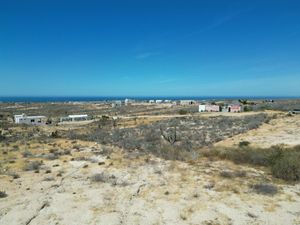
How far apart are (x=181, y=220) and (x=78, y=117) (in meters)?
66.0

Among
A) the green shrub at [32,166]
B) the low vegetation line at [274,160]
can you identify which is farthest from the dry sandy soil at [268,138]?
the green shrub at [32,166]

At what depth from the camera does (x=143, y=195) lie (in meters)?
11.7

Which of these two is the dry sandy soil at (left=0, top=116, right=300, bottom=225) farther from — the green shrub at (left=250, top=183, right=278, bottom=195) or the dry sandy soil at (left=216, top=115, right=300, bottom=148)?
the dry sandy soil at (left=216, top=115, right=300, bottom=148)

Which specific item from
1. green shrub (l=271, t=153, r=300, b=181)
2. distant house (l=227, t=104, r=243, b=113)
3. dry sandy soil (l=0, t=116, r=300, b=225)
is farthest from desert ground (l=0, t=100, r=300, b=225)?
distant house (l=227, t=104, r=243, b=113)

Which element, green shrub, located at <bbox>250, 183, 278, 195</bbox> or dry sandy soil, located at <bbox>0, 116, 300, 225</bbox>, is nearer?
dry sandy soil, located at <bbox>0, 116, 300, 225</bbox>

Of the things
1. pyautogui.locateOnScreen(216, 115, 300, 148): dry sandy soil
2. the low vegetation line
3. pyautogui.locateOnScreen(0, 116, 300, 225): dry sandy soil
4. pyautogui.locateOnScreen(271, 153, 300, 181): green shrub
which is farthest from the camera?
pyautogui.locateOnScreen(216, 115, 300, 148): dry sandy soil

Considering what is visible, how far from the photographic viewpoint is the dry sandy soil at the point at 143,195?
9617 millimetres

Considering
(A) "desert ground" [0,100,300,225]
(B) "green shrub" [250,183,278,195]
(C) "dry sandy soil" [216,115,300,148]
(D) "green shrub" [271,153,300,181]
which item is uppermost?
(D) "green shrub" [271,153,300,181]

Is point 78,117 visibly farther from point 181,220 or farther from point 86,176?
point 181,220

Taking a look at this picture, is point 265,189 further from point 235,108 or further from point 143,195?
point 235,108

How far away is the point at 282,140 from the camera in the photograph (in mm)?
26578

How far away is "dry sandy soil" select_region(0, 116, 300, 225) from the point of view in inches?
379

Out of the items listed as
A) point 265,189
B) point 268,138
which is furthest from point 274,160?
point 268,138

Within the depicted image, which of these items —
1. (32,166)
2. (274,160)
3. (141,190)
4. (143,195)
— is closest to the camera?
(143,195)
